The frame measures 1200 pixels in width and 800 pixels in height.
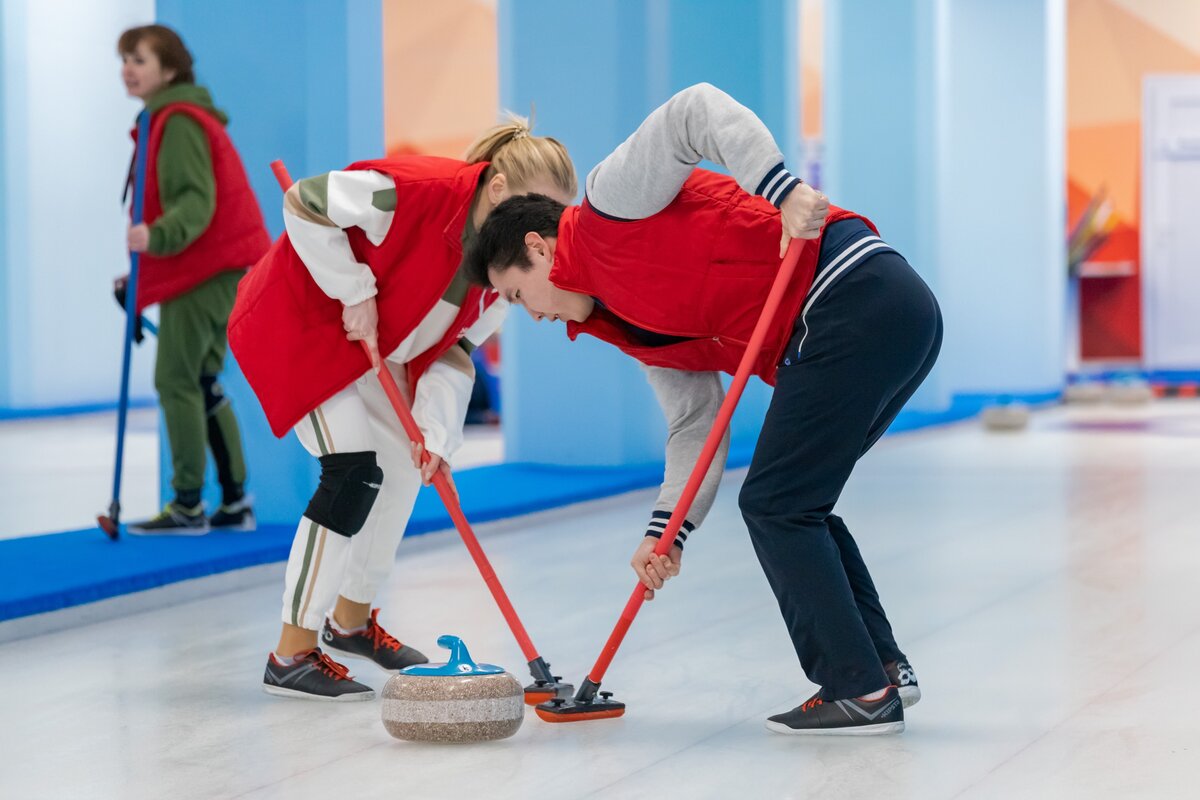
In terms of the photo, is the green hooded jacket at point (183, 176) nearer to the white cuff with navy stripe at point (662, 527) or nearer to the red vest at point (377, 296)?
the red vest at point (377, 296)

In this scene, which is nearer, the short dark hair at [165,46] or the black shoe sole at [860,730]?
the black shoe sole at [860,730]

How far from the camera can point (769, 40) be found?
22.4ft

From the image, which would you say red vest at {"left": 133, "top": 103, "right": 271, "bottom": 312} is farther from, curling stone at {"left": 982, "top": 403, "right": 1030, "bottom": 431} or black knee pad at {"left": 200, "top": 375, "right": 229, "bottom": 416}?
curling stone at {"left": 982, "top": 403, "right": 1030, "bottom": 431}

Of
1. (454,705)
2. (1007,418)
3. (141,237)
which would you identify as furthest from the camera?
(1007,418)

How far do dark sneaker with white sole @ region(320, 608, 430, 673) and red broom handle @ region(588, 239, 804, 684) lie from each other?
0.52m

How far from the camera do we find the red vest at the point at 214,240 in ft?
13.6

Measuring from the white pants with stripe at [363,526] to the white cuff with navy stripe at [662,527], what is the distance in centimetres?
62

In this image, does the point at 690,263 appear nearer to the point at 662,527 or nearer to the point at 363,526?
the point at 662,527


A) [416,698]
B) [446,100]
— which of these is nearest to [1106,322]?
[446,100]

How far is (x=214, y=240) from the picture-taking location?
418 centimetres

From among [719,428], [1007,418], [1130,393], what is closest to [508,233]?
[719,428]

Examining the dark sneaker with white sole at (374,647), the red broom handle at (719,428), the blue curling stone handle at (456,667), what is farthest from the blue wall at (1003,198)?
the blue curling stone handle at (456,667)

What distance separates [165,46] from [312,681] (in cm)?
218

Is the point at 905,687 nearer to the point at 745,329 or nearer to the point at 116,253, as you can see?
the point at 745,329
